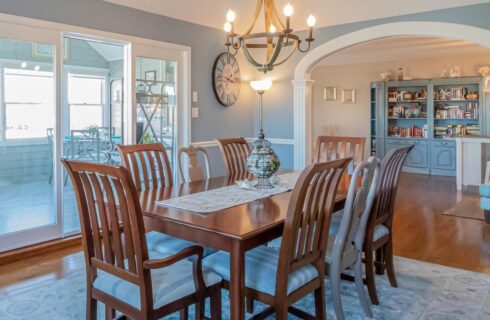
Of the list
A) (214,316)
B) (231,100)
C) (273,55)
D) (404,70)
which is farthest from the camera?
(404,70)

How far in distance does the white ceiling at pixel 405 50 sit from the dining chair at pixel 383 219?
4752 millimetres

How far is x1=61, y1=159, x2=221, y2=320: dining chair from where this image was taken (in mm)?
1682

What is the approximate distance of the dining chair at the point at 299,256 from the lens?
5.94 ft

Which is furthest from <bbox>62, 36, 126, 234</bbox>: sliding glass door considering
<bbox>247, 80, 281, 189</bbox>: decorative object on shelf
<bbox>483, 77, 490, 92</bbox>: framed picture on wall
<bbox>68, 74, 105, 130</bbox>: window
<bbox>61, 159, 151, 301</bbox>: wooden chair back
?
<bbox>483, 77, 490, 92</bbox>: framed picture on wall

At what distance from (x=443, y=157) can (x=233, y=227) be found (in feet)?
26.0

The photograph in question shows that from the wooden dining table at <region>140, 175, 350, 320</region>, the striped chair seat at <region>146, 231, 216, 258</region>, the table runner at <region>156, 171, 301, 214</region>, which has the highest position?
the table runner at <region>156, 171, 301, 214</region>

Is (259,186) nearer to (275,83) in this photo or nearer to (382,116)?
(275,83)

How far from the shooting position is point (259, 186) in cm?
276

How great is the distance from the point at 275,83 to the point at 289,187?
10.6 ft

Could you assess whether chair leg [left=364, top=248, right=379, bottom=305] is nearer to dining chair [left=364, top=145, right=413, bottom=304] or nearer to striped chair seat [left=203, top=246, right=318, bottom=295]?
dining chair [left=364, top=145, right=413, bottom=304]

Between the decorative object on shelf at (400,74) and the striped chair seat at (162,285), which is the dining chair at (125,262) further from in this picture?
the decorative object on shelf at (400,74)

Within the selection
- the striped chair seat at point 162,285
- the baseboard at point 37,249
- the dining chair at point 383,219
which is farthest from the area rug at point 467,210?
the baseboard at point 37,249

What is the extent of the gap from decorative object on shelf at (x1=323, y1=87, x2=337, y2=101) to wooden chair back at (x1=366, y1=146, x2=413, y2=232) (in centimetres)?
708

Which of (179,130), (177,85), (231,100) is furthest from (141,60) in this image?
(231,100)
